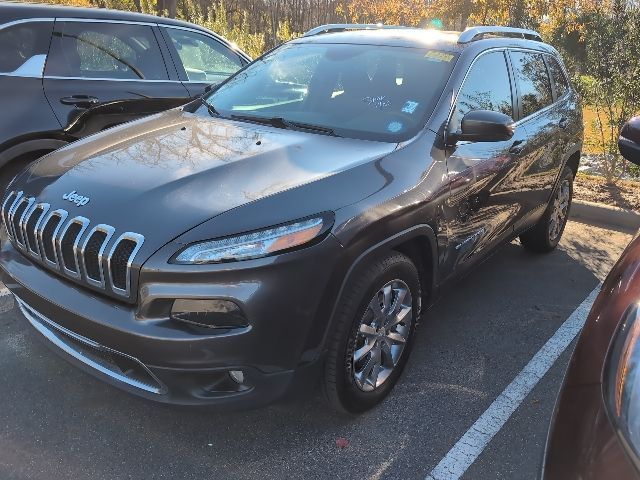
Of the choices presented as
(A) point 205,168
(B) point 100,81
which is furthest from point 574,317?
(B) point 100,81

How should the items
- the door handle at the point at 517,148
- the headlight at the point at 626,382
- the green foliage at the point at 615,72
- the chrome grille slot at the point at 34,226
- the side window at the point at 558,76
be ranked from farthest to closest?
the green foliage at the point at 615,72 → the side window at the point at 558,76 → the door handle at the point at 517,148 → the chrome grille slot at the point at 34,226 → the headlight at the point at 626,382

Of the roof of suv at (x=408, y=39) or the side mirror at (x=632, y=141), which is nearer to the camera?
the side mirror at (x=632, y=141)

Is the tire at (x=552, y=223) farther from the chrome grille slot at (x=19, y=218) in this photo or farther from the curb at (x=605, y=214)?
the chrome grille slot at (x=19, y=218)

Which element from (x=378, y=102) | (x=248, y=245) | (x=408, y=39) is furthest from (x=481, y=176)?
(x=248, y=245)

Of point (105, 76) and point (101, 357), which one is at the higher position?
point (105, 76)

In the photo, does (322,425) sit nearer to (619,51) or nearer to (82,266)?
(82,266)

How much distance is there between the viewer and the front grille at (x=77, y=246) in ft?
6.97

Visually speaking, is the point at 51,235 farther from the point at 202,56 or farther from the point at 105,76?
the point at 202,56

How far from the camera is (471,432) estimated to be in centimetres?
268

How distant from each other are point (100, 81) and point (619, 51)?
567cm

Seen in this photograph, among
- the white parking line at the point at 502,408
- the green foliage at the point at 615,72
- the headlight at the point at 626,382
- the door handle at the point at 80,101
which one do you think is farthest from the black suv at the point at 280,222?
the green foliage at the point at 615,72

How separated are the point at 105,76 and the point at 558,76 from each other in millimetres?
3627

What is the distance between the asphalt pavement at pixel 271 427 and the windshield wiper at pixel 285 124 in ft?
4.49

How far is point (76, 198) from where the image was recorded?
238 centimetres
